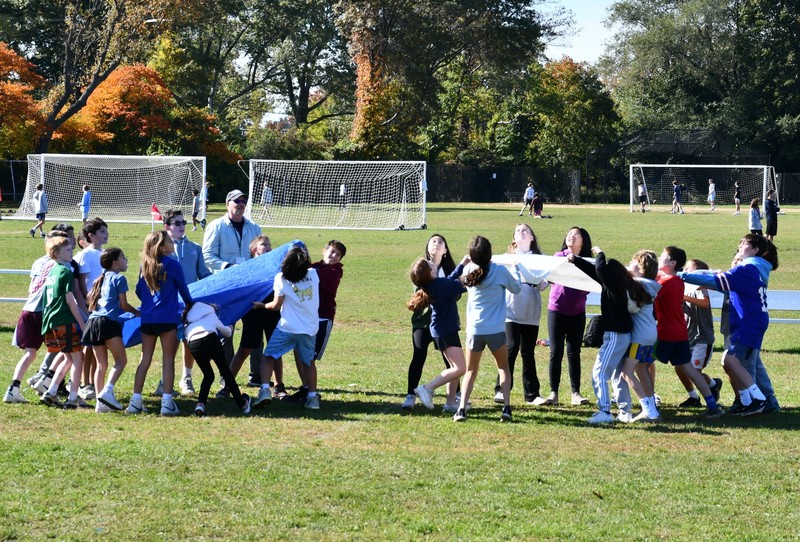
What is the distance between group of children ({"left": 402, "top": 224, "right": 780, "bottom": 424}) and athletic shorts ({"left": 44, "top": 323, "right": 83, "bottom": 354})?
9.72ft

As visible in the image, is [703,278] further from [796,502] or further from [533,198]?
[533,198]

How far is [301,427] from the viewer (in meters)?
8.17

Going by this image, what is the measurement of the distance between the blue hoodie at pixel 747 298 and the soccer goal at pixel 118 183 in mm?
36487

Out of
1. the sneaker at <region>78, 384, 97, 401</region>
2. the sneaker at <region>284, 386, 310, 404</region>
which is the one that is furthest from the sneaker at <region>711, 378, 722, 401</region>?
the sneaker at <region>78, 384, 97, 401</region>

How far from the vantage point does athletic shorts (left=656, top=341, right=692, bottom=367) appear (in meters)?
8.85

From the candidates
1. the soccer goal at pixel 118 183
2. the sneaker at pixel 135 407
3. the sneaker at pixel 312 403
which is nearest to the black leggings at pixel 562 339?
the sneaker at pixel 312 403

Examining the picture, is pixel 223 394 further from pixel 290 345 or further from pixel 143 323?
pixel 143 323

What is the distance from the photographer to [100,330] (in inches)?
338

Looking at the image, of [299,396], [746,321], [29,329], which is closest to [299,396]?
[299,396]

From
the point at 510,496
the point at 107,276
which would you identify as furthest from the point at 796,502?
the point at 107,276

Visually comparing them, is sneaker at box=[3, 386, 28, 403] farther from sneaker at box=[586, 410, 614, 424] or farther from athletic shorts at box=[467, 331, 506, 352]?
sneaker at box=[586, 410, 614, 424]

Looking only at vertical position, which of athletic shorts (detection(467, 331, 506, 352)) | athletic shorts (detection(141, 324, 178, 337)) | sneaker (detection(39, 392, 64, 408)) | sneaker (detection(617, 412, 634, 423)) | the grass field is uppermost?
athletic shorts (detection(141, 324, 178, 337))

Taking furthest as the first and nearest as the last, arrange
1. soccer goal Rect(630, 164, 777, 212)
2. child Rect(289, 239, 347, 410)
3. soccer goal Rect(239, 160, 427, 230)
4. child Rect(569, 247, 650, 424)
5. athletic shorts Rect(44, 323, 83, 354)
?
soccer goal Rect(630, 164, 777, 212)
soccer goal Rect(239, 160, 427, 230)
child Rect(289, 239, 347, 410)
athletic shorts Rect(44, 323, 83, 354)
child Rect(569, 247, 650, 424)

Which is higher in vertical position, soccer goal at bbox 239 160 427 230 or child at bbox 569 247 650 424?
soccer goal at bbox 239 160 427 230
